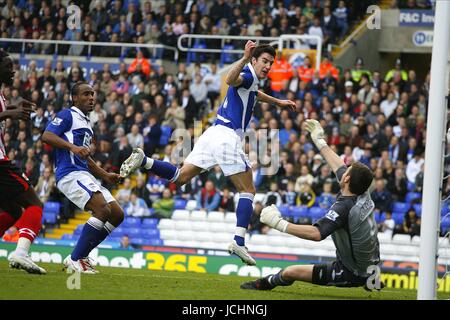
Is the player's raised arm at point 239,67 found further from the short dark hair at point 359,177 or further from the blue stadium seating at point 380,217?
the blue stadium seating at point 380,217

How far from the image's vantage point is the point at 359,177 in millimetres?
9266

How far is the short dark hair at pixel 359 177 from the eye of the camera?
9260 mm

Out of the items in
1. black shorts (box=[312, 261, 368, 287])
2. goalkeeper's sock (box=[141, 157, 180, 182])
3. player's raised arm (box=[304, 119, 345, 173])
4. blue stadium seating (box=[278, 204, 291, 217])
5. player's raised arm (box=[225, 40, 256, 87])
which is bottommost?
blue stadium seating (box=[278, 204, 291, 217])

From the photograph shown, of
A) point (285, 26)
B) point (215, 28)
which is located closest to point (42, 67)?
point (215, 28)

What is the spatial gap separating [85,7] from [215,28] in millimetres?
4970

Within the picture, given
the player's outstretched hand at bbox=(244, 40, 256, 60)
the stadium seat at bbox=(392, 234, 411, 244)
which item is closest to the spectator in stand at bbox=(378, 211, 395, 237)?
the stadium seat at bbox=(392, 234, 411, 244)

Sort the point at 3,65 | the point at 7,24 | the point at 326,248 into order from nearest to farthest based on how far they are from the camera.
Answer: the point at 3,65 → the point at 326,248 → the point at 7,24

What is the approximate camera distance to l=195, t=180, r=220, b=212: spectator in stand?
2078cm

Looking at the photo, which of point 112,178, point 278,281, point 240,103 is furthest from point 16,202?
point 278,281

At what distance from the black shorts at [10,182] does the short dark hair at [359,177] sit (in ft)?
11.9

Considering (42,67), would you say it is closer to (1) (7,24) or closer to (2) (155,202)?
(1) (7,24)

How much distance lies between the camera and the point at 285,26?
25.8 metres

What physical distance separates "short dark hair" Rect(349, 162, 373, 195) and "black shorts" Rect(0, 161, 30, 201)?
3622 mm

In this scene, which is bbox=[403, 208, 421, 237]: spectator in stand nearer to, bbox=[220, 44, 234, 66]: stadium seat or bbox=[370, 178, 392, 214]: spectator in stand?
bbox=[370, 178, 392, 214]: spectator in stand
